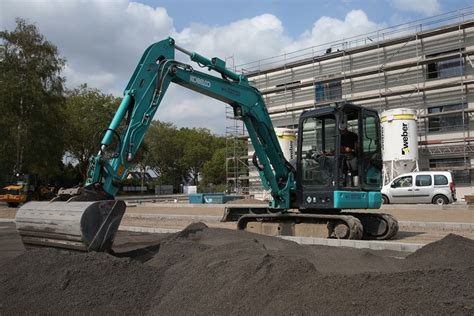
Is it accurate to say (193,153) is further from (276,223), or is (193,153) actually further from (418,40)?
(276,223)

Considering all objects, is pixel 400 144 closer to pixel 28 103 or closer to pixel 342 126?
pixel 342 126

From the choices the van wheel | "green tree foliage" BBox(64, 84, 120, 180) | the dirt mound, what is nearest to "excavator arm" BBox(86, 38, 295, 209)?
the dirt mound

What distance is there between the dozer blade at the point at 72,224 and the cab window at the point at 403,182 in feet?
63.5

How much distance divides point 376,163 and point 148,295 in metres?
7.20

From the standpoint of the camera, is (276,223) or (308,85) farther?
Result: (308,85)

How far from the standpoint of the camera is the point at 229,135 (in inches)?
1704

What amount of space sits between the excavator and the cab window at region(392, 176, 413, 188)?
13.1 meters

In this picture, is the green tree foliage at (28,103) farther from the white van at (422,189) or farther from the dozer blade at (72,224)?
the dozer blade at (72,224)

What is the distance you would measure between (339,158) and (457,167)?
72.8 feet

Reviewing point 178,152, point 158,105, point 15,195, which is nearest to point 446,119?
point 158,105

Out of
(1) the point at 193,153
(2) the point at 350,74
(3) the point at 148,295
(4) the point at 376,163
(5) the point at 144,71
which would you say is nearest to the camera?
(3) the point at 148,295

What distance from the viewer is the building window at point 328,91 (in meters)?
36.6

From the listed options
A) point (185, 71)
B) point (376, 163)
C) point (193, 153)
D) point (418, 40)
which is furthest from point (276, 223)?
point (193, 153)

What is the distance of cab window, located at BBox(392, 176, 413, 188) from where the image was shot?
23.2 meters
